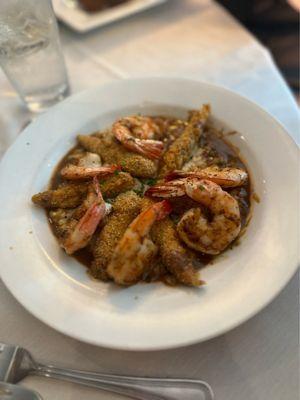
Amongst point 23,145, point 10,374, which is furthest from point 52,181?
point 10,374

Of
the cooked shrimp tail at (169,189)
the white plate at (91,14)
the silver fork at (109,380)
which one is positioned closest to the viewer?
the silver fork at (109,380)

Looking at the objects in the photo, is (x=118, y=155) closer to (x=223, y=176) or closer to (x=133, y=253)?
(x=223, y=176)

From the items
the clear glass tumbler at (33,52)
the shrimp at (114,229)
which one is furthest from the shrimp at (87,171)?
the clear glass tumbler at (33,52)

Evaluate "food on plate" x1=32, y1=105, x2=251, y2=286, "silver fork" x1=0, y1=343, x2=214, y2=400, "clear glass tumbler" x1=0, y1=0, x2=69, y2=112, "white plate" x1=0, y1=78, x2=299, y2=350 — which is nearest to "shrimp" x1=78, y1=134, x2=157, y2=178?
"food on plate" x1=32, y1=105, x2=251, y2=286

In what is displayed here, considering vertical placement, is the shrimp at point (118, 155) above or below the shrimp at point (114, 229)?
above

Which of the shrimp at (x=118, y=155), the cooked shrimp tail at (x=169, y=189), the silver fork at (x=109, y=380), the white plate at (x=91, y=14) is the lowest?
the silver fork at (x=109, y=380)

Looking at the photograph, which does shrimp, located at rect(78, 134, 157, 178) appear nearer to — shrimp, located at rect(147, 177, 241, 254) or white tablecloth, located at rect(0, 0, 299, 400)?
shrimp, located at rect(147, 177, 241, 254)

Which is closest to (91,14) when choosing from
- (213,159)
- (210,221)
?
(213,159)

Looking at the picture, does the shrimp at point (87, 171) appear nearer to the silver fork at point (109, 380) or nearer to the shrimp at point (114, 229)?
the shrimp at point (114, 229)

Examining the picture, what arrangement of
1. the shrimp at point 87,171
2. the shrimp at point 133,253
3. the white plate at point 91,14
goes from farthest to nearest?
the white plate at point 91,14, the shrimp at point 87,171, the shrimp at point 133,253
